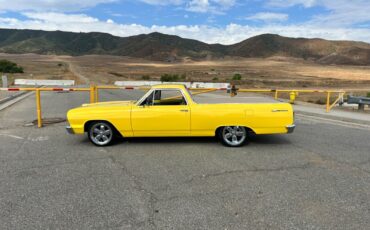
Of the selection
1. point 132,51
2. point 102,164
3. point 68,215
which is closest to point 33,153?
point 102,164

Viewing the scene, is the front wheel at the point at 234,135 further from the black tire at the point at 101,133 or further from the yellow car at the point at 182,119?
the black tire at the point at 101,133

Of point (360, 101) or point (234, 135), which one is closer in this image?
point (234, 135)

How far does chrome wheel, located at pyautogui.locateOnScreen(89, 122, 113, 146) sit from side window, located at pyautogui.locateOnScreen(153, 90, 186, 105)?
3.98 feet

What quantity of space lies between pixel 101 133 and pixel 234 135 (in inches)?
116

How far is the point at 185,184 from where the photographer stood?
474 cm

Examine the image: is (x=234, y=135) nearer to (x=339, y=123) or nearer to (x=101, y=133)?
(x=101, y=133)

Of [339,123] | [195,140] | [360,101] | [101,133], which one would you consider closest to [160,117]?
[195,140]

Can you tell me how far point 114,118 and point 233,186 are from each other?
10.7 feet

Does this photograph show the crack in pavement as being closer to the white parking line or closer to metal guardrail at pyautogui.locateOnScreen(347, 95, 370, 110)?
the white parking line

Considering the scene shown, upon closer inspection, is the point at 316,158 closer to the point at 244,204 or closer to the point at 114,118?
the point at 244,204

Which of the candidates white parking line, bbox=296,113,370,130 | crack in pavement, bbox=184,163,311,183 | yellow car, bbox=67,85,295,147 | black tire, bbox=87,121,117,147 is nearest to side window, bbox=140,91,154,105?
yellow car, bbox=67,85,295,147

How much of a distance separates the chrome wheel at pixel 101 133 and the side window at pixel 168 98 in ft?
3.98

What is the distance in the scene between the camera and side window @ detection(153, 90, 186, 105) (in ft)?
22.5

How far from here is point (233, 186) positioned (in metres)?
4.67
